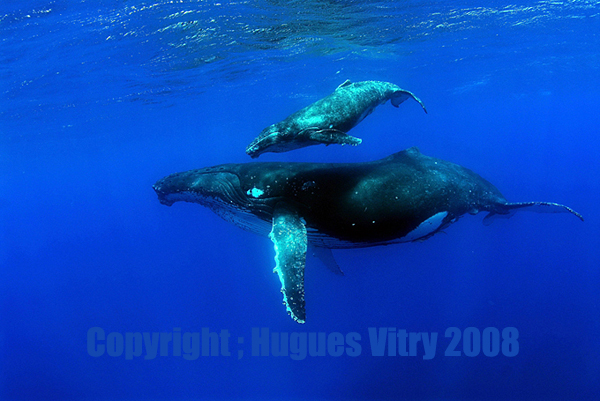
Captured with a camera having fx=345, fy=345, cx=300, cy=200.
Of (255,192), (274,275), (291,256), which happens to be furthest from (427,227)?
(274,275)

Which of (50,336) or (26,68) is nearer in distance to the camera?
(26,68)

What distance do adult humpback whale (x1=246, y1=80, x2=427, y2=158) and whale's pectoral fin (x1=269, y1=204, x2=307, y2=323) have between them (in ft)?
3.40

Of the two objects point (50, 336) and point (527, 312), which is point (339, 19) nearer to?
point (527, 312)

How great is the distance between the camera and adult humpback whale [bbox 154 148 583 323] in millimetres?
4910

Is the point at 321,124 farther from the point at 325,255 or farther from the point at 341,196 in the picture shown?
the point at 325,255

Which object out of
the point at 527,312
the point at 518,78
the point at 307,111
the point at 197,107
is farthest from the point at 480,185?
the point at 518,78

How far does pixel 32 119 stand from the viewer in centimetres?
2527

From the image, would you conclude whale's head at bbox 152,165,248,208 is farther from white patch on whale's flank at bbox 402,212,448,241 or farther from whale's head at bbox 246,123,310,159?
white patch on whale's flank at bbox 402,212,448,241

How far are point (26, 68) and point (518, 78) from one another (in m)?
38.3

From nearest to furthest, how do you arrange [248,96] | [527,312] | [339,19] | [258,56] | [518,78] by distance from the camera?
[339,19]
[527,312]
[258,56]
[248,96]
[518,78]

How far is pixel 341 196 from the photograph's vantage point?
4.94 metres

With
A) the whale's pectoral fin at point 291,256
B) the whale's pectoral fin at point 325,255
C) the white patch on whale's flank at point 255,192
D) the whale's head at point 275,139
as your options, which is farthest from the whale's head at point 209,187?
the whale's pectoral fin at point 325,255

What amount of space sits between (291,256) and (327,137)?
1.50 metres

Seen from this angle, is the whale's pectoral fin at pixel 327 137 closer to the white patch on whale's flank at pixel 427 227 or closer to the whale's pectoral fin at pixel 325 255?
the white patch on whale's flank at pixel 427 227
